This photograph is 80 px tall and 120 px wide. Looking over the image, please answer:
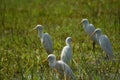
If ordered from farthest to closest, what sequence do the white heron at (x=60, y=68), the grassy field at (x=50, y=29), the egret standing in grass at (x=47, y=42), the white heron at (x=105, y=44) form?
1. the egret standing in grass at (x=47, y=42)
2. the white heron at (x=105, y=44)
3. the grassy field at (x=50, y=29)
4. the white heron at (x=60, y=68)

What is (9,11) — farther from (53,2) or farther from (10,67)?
(10,67)

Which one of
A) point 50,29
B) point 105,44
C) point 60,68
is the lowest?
point 60,68

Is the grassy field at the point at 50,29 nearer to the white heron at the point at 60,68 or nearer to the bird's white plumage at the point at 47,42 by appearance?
the bird's white plumage at the point at 47,42

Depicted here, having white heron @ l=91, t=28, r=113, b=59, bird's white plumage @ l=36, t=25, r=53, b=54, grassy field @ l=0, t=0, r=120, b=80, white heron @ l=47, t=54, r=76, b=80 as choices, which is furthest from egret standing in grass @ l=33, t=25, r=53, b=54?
white heron @ l=47, t=54, r=76, b=80

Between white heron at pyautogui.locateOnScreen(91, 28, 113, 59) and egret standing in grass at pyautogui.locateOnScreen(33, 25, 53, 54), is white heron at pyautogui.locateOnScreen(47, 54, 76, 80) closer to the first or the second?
white heron at pyautogui.locateOnScreen(91, 28, 113, 59)

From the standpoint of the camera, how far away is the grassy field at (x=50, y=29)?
9.76 metres

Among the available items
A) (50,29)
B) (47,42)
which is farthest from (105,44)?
(50,29)

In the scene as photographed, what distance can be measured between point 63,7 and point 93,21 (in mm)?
3455

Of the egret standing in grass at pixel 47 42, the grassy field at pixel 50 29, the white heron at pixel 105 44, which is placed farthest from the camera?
the egret standing in grass at pixel 47 42

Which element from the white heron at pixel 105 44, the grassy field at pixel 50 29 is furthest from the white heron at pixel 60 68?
the white heron at pixel 105 44

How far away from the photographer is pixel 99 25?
14.4 meters

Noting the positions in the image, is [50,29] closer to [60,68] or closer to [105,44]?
[105,44]

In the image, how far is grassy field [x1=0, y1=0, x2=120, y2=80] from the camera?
9756 millimetres

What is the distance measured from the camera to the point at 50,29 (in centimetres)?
1465
